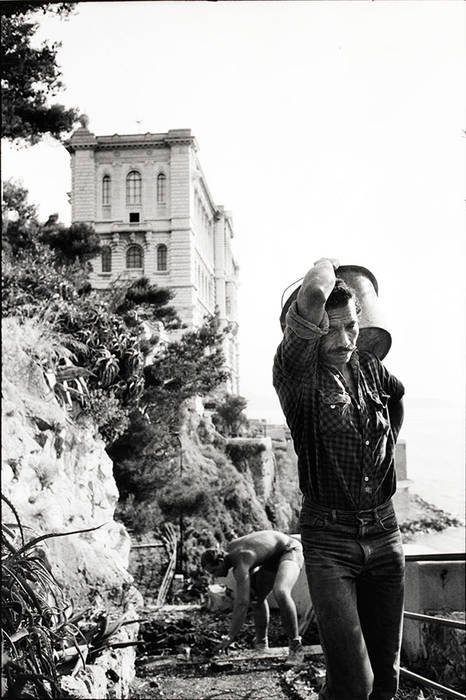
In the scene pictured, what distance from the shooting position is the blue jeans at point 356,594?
6.16 ft

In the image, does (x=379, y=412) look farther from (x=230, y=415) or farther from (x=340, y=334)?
(x=230, y=415)

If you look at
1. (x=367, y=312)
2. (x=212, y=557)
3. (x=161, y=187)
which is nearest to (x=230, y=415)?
(x=212, y=557)

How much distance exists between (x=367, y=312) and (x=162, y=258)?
206 cm

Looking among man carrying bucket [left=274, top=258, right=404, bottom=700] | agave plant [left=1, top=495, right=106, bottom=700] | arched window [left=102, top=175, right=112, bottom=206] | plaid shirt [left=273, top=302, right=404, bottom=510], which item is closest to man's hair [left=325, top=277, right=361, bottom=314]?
man carrying bucket [left=274, top=258, right=404, bottom=700]

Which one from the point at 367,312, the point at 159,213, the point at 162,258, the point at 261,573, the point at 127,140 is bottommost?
the point at 261,573

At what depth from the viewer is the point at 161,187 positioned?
3.87 m

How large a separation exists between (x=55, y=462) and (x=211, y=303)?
134 cm

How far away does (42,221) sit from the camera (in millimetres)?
4641

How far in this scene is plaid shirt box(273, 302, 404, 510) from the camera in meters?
1.96

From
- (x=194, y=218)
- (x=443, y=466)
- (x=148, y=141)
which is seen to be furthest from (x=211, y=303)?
(x=443, y=466)

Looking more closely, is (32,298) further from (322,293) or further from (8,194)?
(322,293)

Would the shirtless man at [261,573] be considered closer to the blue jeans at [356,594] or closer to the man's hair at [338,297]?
the blue jeans at [356,594]

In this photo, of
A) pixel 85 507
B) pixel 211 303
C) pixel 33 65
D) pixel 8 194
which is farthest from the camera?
pixel 85 507

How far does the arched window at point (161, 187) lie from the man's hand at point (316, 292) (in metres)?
2.15
